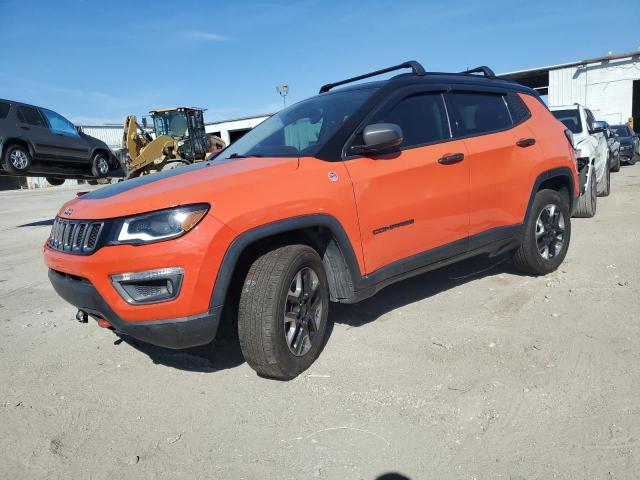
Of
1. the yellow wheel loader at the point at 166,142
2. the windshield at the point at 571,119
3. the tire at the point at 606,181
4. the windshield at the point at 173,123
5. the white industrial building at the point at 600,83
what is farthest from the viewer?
the white industrial building at the point at 600,83

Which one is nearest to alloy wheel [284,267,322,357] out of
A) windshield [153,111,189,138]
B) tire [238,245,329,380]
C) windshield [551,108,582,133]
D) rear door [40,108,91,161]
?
tire [238,245,329,380]

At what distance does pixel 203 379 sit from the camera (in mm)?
3104

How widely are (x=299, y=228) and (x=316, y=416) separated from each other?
1.05 m

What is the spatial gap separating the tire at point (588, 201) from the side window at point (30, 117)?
1130cm

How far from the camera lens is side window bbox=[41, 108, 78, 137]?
1171cm

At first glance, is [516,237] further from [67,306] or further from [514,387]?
[67,306]

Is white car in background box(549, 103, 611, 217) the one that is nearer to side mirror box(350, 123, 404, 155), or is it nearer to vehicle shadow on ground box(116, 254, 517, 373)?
vehicle shadow on ground box(116, 254, 517, 373)

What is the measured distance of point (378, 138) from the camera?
307 centimetres

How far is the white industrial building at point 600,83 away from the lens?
29.5m

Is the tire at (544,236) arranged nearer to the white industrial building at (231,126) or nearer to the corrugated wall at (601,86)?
the corrugated wall at (601,86)

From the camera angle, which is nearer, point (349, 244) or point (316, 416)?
point (316, 416)

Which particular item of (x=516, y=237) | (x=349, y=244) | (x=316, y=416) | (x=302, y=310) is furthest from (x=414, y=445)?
(x=516, y=237)

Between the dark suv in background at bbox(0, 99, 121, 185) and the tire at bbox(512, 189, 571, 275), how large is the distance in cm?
1068

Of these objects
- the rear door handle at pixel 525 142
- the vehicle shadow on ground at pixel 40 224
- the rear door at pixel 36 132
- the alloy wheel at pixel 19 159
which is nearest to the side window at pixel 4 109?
the rear door at pixel 36 132
